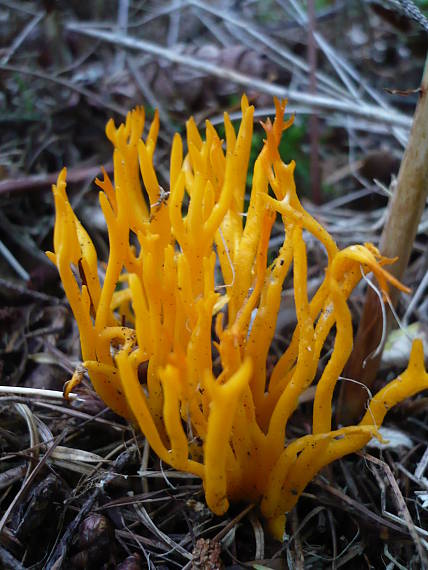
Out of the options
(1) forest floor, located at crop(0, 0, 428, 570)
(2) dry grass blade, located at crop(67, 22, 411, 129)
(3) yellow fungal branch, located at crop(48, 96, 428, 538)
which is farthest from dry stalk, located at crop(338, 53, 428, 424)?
(2) dry grass blade, located at crop(67, 22, 411, 129)

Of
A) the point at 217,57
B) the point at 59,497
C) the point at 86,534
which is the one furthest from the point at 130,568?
the point at 217,57

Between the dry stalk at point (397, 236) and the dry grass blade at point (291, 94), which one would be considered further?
the dry grass blade at point (291, 94)

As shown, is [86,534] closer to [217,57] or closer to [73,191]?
[73,191]

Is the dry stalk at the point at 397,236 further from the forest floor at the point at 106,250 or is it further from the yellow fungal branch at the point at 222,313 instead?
the yellow fungal branch at the point at 222,313

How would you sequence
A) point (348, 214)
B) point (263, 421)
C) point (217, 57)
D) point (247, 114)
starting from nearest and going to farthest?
point (247, 114), point (263, 421), point (348, 214), point (217, 57)

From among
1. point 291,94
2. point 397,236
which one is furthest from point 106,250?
point 397,236

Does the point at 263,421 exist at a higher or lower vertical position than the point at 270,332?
lower

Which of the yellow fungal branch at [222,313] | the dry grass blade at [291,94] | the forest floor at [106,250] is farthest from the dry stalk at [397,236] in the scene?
the dry grass blade at [291,94]

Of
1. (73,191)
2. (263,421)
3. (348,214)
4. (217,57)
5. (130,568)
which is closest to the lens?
(130,568)

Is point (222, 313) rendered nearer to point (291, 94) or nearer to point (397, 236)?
point (397, 236)
